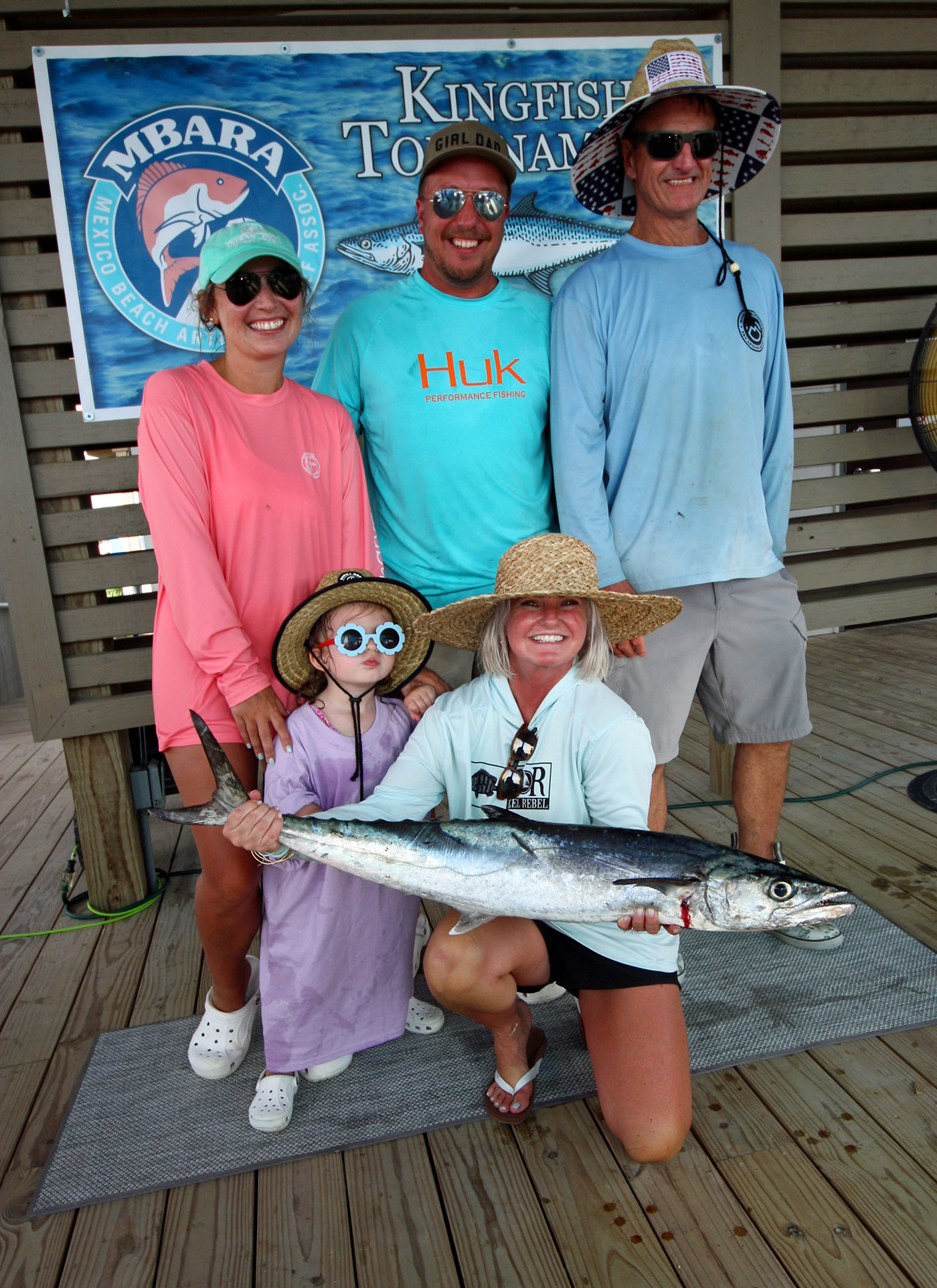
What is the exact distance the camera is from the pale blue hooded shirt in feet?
6.42

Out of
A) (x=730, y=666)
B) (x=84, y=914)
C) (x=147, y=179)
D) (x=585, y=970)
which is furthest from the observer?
(x=84, y=914)

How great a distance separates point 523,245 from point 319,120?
88 centimetres

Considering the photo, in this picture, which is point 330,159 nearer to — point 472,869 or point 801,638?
point 801,638

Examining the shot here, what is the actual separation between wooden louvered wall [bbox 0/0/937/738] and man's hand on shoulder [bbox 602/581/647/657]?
1.87m

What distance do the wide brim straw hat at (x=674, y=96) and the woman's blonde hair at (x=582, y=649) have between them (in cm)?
136

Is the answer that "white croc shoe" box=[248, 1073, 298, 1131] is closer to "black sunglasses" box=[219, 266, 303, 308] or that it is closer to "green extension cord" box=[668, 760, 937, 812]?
"black sunglasses" box=[219, 266, 303, 308]

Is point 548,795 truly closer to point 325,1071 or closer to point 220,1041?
point 325,1071

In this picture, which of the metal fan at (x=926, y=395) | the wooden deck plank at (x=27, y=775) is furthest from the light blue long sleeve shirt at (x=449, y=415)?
the wooden deck plank at (x=27, y=775)

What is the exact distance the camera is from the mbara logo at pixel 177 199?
312 cm

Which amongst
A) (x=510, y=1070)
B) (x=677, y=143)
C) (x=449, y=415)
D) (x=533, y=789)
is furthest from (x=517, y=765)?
(x=677, y=143)

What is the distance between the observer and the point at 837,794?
376 centimetres

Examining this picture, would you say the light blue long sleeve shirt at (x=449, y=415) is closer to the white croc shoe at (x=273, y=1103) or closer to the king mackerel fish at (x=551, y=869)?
the king mackerel fish at (x=551, y=869)

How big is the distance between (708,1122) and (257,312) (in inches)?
86.1

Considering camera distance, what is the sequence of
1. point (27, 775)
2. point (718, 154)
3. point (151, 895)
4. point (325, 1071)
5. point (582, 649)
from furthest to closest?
point (27, 775), point (151, 895), point (718, 154), point (325, 1071), point (582, 649)
